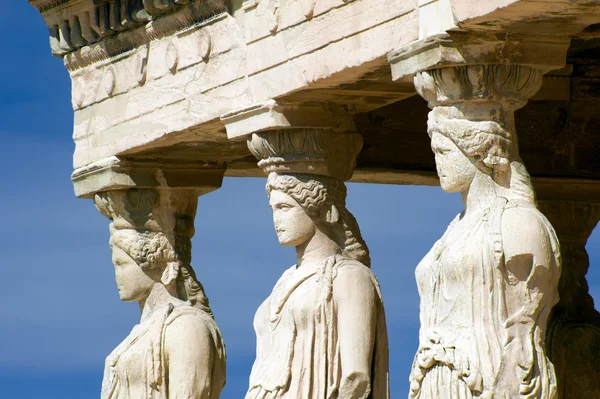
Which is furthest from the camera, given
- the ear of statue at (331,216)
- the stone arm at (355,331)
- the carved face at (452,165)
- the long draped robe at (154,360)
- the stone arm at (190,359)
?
the long draped robe at (154,360)

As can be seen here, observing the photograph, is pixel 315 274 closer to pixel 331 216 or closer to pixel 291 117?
pixel 331 216

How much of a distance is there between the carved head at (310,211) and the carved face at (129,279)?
2.06 meters

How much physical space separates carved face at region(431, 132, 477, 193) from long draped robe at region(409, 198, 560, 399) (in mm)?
212

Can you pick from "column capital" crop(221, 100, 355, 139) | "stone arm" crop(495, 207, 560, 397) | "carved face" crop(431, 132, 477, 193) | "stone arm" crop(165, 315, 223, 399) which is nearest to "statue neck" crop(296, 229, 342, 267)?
"column capital" crop(221, 100, 355, 139)

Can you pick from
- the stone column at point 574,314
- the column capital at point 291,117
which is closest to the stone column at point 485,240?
the column capital at point 291,117

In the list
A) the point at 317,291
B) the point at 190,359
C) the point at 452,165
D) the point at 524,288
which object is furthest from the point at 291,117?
the point at 524,288

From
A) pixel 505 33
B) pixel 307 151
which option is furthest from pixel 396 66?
pixel 307 151

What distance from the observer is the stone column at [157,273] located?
13984 mm

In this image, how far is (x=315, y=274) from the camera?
12422mm

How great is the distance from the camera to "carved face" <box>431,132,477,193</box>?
1077 cm

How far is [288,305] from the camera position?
41.0ft

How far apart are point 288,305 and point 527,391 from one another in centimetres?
240

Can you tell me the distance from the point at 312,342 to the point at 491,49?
2471 millimetres

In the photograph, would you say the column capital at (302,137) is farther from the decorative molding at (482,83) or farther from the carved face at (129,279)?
the carved face at (129,279)
